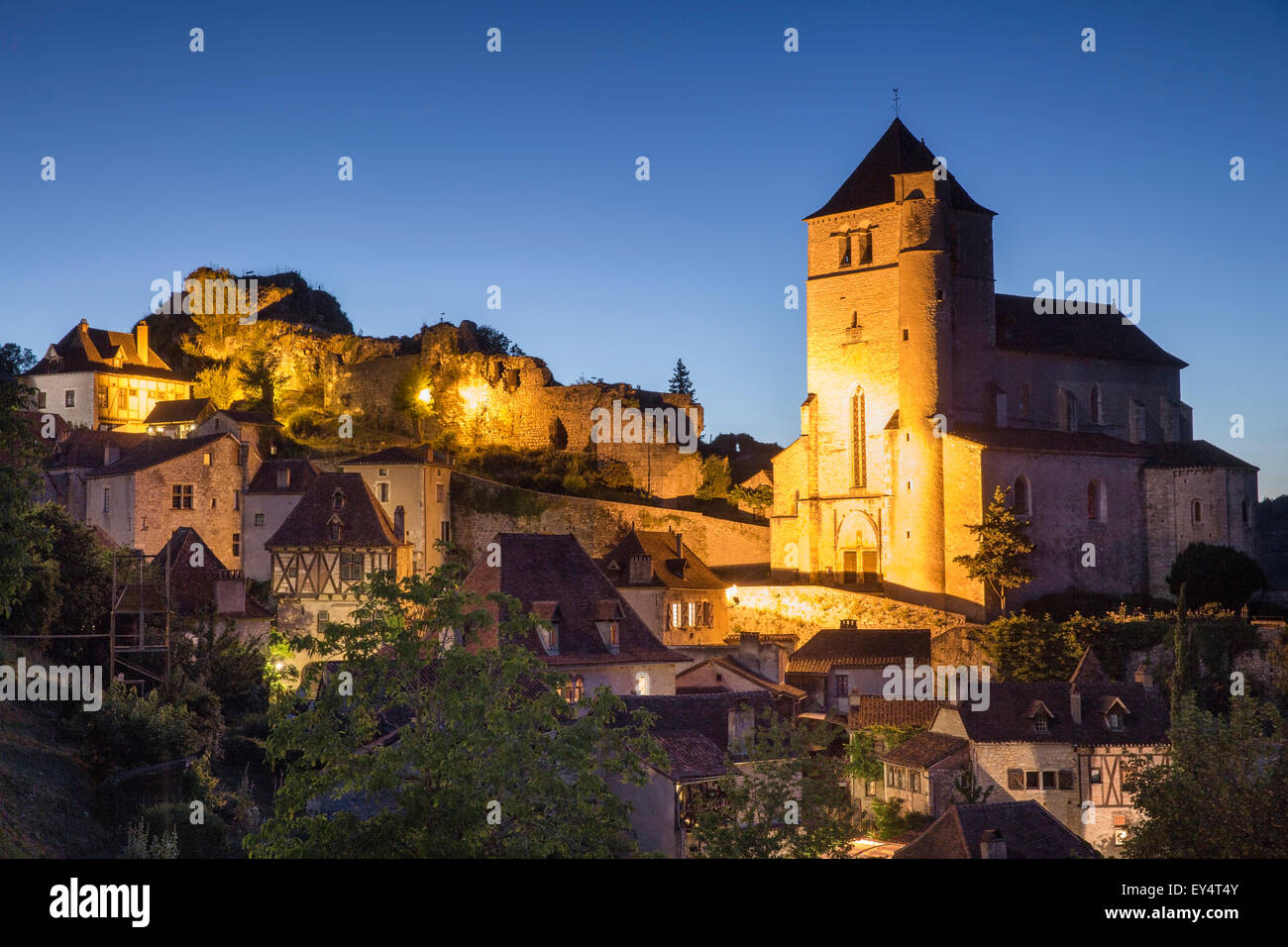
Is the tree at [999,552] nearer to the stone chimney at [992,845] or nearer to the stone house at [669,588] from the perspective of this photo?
the stone house at [669,588]

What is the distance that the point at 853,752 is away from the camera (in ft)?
106

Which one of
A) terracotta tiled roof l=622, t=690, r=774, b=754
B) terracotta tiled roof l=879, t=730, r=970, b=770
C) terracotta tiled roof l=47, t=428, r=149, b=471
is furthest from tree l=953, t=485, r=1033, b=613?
terracotta tiled roof l=47, t=428, r=149, b=471

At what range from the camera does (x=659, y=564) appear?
41812 millimetres

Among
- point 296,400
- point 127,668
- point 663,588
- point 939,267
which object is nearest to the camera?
point 127,668

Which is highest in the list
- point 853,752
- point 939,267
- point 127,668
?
point 939,267

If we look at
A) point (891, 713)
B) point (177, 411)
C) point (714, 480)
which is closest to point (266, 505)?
point (177, 411)

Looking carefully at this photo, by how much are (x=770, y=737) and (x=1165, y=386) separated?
32.9 m

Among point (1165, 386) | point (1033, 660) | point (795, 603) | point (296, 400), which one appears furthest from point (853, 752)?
point (296, 400)

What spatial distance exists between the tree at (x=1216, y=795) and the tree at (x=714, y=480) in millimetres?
34665

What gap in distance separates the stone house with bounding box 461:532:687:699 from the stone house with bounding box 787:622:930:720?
8.22 metres

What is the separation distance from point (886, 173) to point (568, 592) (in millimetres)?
22855

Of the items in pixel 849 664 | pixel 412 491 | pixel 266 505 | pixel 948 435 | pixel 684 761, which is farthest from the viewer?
pixel 412 491

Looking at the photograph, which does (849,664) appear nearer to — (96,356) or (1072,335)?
(1072,335)
